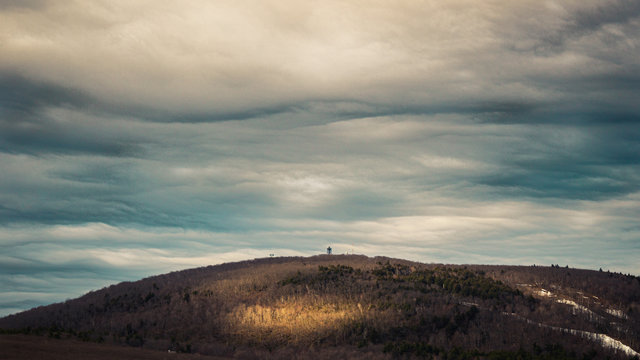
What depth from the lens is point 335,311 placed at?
4884 cm

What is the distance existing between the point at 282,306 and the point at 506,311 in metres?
19.6

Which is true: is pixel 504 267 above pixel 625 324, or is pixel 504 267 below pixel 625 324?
above

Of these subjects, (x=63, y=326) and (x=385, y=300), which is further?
(x=63, y=326)

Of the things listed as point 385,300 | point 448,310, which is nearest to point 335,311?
point 385,300

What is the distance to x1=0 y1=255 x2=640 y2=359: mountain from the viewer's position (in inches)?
1626

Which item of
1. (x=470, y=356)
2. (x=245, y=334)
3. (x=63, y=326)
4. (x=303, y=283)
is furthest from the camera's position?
(x=303, y=283)

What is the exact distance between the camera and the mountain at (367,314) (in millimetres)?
41312

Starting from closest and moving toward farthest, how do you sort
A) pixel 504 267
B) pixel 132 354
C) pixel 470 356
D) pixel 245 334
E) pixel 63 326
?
pixel 132 354 → pixel 470 356 → pixel 245 334 → pixel 63 326 → pixel 504 267

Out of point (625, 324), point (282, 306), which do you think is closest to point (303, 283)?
point (282, 306)

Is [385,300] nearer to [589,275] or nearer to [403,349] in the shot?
[403,349]

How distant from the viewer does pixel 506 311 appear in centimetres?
4894

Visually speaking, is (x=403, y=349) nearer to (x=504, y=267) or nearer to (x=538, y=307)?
(x=538, y=307)

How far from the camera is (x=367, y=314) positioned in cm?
4722

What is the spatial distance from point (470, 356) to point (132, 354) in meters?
21.3
